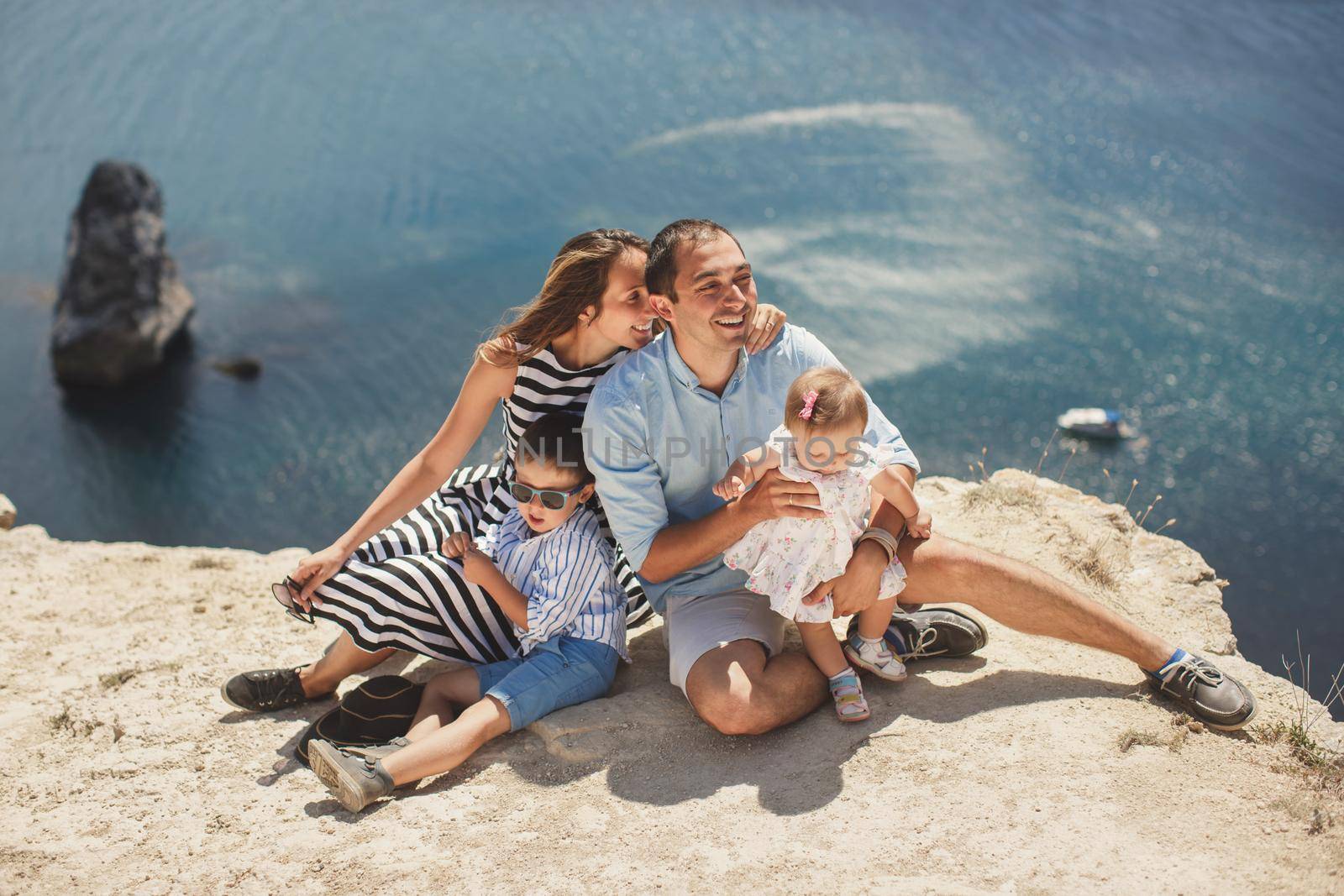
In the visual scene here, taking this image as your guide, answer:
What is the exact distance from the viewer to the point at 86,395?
14.9 metres

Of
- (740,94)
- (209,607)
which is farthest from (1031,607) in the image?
(740,94)

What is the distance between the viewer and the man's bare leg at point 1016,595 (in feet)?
13.9

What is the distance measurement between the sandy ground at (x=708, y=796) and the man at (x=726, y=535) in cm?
20

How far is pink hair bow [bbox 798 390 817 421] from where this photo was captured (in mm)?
3820

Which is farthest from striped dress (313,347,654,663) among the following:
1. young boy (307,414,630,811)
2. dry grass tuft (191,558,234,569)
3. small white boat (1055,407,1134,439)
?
small white boat (1055,407,1134,439)

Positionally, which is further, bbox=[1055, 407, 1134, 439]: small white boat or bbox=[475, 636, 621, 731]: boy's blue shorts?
bbox=[1055, 407, 1134, 439]: small white boat

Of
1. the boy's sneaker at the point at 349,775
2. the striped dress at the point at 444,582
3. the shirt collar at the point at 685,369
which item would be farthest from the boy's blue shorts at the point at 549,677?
the shirt collar at the point at 685,369

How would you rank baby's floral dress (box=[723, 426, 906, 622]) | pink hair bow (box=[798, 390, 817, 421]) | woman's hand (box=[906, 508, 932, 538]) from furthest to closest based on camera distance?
woman's hand (box=[906, 508, 932, 538]) → baby's floral dress (box=[723, 426, 906, 622]) → pink hair bow (box=[798, 390, 817, 421])

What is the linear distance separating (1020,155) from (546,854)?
13728 millimetres

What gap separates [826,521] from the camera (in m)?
4.09

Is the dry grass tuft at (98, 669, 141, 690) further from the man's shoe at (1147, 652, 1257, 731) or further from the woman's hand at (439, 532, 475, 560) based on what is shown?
the man's shoe at (1147, 652, 1257, 731)

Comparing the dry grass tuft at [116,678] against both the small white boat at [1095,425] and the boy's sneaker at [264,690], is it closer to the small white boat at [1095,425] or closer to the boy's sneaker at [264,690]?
the boy's sneaker at [264,690]

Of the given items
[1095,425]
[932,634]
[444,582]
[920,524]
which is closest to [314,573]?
[444,582]

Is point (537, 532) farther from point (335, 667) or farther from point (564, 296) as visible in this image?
point (335, 667)
